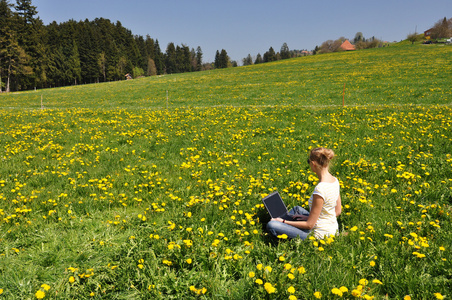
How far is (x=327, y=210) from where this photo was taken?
3.35 metres

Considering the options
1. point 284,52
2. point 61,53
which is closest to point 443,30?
point 284,52

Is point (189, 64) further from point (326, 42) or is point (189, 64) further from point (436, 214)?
point (436, 214)

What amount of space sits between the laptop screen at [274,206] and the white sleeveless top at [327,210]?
600mm

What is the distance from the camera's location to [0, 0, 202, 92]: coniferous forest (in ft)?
172

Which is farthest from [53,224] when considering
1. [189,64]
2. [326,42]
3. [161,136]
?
[326,42]

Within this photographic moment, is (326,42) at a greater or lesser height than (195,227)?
greater

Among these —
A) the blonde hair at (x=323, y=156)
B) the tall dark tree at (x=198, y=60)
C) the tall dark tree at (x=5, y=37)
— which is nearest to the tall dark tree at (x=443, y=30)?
the tall dark tree at (x=198, y=60)

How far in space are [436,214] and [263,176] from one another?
2.77 m

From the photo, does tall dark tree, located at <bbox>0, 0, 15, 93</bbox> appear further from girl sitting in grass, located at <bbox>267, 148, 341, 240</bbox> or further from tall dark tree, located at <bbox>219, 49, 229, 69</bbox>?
tall dark tree, located at <bbox>219, 49, 229, 69</bbox>

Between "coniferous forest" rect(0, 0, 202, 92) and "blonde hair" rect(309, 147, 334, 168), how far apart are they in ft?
210

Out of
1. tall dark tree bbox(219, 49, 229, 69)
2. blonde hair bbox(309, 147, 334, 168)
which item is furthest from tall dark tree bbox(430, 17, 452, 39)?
blonde hair bbox(309, 147, 334, 168)

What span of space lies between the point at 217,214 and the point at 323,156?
1788mm

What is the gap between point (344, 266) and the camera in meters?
2.90

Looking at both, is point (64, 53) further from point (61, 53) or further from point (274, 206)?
point (274, 206)
